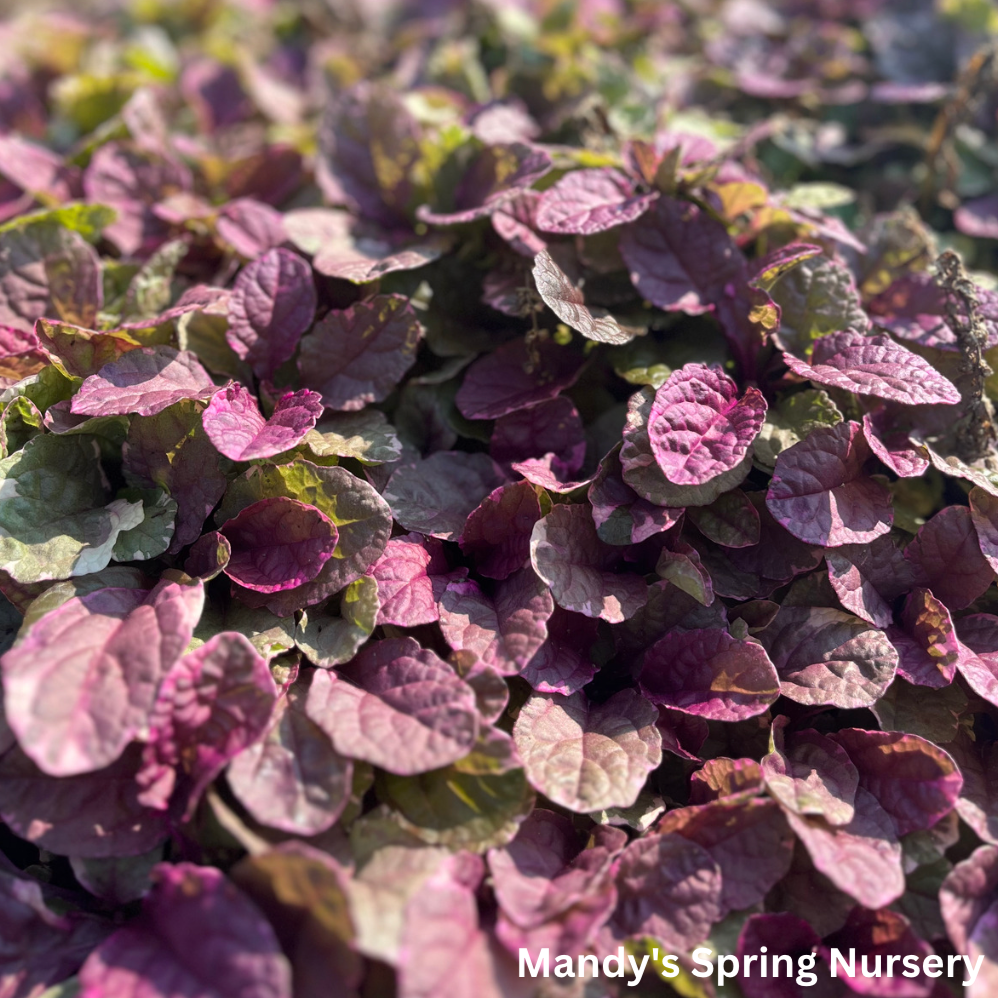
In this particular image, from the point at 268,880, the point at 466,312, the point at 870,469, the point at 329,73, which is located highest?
the point at 329,73

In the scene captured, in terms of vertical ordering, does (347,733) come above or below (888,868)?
above

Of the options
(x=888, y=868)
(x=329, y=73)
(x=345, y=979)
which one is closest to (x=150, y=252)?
(x=329, y=73)

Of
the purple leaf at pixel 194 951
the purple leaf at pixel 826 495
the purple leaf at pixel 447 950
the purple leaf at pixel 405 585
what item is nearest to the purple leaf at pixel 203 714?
the purple leaf at pixel 194 951

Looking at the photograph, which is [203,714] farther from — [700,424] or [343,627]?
[700,424]

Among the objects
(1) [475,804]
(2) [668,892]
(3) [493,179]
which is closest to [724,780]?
(2) [668,892]

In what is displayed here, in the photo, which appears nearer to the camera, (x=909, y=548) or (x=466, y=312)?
(x=909, y=548)

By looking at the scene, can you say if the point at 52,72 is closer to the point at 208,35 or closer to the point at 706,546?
the point at 208,35
